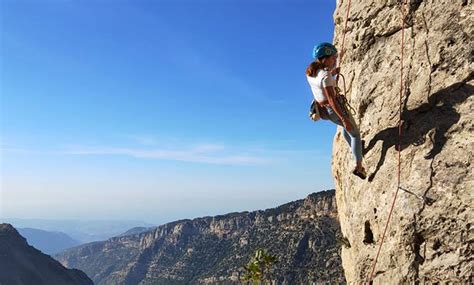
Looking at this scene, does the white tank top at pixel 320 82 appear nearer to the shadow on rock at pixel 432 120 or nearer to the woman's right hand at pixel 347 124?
the woman's right hand at pixel 347 124

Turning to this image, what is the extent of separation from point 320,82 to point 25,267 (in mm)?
166769

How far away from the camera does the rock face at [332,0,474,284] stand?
8.48 m

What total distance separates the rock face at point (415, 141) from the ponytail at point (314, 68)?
165 cm

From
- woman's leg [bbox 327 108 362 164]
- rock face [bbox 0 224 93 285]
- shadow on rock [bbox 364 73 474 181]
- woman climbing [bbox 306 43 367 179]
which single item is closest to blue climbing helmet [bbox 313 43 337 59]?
woman climbing [bbox 306 43 367 179]

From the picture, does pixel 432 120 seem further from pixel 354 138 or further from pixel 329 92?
pixel 329 92

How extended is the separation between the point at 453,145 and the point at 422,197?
3.95 ft

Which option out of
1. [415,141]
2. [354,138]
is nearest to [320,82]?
[354,138]

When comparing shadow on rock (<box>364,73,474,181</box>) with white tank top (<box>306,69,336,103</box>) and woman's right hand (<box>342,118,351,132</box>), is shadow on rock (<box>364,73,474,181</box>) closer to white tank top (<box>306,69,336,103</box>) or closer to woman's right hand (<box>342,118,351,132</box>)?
woman's right hand (<box>342,118,351,132</box>)

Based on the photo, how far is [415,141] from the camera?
389 inches

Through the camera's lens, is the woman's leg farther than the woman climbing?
Yes

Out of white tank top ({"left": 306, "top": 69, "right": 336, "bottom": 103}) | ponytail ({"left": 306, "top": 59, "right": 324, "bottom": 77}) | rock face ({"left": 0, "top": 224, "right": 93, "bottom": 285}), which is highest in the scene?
ponytail ({"left": 306, "top": 59, "right": 324, "bottom": 77})

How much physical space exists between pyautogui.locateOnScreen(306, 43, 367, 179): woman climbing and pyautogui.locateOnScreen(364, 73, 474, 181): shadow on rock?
0.59 m

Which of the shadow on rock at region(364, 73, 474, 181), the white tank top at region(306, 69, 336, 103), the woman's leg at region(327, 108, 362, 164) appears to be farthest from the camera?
the woman's leg at region(327, 108, 362, 164)

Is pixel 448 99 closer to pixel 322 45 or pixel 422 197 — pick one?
pixel 422 197
